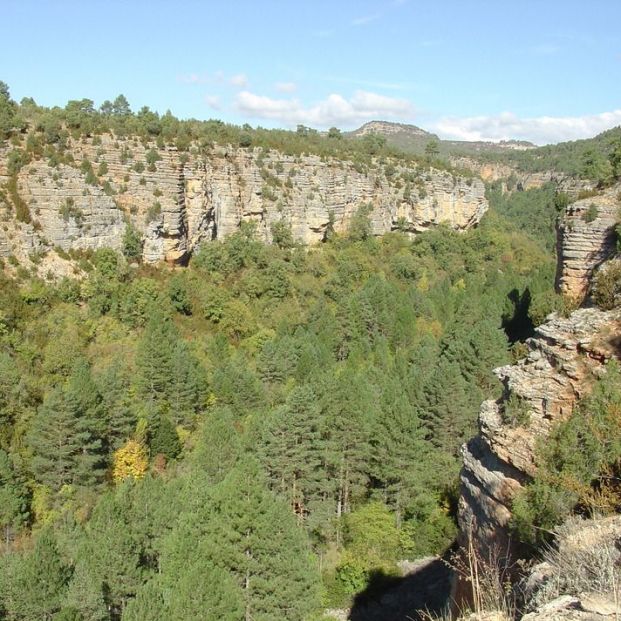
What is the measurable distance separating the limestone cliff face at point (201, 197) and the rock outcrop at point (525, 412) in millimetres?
37112

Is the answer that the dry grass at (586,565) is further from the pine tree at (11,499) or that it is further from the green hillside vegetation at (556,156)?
the green hillside vegetation at (556,156)

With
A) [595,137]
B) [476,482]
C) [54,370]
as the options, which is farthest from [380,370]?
[595,137]

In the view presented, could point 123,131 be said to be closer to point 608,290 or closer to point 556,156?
point 608,290

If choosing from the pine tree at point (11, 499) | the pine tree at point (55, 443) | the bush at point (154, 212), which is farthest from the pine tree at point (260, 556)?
the bush at point (154, 212)

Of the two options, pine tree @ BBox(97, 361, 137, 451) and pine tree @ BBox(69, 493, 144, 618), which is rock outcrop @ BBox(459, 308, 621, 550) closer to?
pine tree @ BBox(69, 493, 144, 618)

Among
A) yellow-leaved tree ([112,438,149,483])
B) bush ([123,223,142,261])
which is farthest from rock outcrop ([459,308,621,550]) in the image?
bush ([123,223,142,261])

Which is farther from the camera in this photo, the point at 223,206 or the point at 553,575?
the point at 223,206

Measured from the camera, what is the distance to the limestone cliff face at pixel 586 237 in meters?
24.0

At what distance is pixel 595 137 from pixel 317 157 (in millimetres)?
138414

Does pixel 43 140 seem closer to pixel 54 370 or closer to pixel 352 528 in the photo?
pixel 54 370

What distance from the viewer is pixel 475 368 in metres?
33.6

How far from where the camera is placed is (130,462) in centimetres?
2670

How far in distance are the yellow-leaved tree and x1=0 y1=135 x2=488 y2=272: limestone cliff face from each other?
2015 centimetres

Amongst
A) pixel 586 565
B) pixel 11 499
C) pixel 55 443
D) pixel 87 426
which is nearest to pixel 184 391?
pixel 87 426
